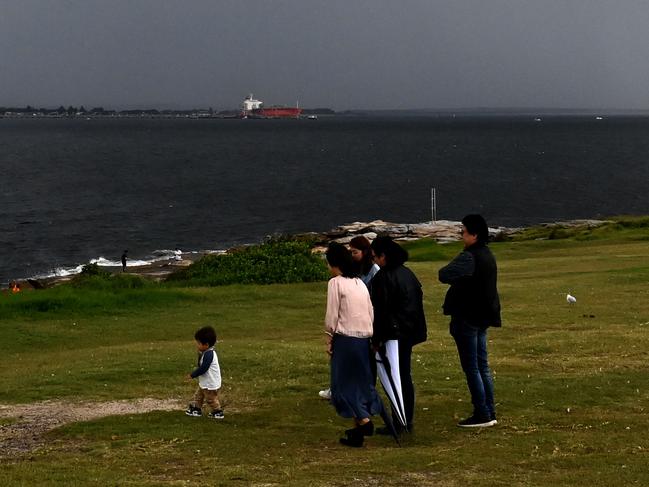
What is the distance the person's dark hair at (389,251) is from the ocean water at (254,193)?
146ft

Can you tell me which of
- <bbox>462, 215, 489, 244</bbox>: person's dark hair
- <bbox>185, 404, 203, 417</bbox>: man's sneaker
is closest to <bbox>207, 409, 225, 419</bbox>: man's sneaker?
<bbox>185, 404, 203, 417</bbox>: man's sneaker

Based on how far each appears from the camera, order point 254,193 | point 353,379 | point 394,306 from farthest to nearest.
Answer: point 254,193 → point 394,306 → point 353,379

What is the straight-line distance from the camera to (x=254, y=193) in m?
98.6

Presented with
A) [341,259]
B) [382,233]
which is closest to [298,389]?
[341,259]

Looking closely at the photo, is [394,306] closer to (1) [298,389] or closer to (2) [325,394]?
(2) [325,394]

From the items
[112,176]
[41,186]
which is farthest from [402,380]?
[112,176]

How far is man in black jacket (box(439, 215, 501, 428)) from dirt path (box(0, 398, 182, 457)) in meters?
4.07

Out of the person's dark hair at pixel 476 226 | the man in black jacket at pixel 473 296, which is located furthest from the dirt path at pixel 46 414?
the person's dark hair at pixel 476 226

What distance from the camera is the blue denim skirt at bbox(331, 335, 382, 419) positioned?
408 inches

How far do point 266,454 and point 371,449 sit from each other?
3.78ft

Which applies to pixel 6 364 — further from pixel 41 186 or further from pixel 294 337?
pixel 41 186

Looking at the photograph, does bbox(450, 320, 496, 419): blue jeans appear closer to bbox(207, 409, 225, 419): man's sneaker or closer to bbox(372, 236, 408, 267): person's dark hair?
bbox(372, 236, 408, 267): person's dark hair

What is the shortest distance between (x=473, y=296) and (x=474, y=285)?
0.41ft

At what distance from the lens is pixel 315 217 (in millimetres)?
79812
